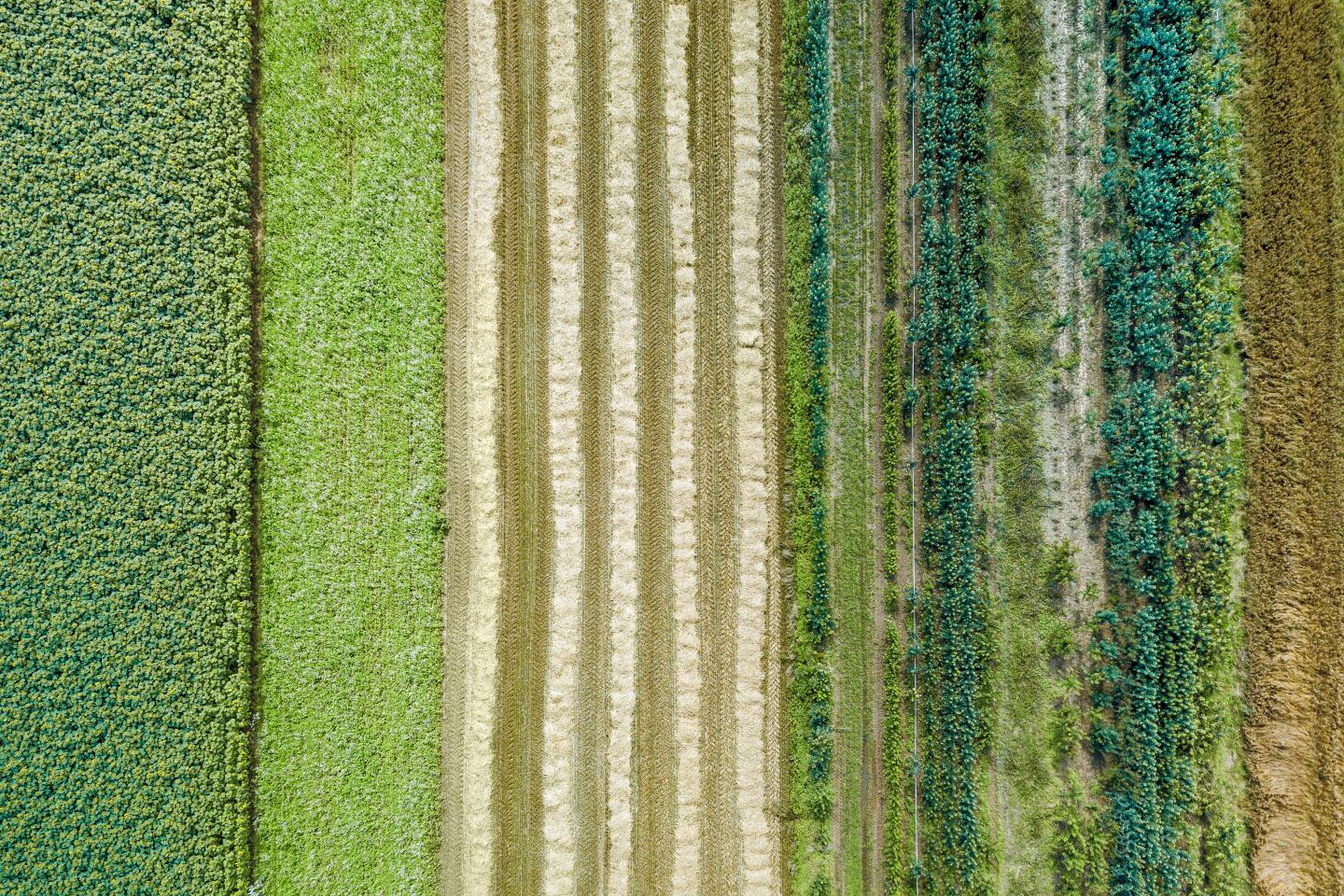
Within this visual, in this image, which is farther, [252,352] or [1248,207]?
[252,352]

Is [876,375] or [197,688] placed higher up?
[876,375]

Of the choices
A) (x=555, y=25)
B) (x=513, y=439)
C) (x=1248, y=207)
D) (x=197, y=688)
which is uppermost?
(x=555, y=25)

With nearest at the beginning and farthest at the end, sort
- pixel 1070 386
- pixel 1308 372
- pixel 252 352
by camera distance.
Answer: pixel 1308 372
pixel 1070 386
pixel 252 352

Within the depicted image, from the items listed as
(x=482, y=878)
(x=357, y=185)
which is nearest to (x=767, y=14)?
(x=357, y=185)

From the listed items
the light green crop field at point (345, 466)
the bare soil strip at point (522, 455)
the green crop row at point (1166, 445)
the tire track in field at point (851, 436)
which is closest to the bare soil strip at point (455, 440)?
the light green crop field at point (345, 466)

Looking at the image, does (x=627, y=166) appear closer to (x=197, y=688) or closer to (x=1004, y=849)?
(x=197, y=688)

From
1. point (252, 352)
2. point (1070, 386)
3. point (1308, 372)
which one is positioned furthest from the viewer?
point (252, 352)

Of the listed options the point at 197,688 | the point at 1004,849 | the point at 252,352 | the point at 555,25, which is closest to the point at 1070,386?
the point at 1004,849
